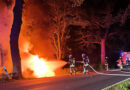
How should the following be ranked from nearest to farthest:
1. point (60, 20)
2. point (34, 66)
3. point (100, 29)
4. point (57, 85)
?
point (57, 85) → point (34, 66) → point (60, 20) → point (100, 29)

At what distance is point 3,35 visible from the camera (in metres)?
16.7

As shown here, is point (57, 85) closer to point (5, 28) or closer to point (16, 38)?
point (16, 38)

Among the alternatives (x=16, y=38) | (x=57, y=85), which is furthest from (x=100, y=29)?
(x=57, y=85)

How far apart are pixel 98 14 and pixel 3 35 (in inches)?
438

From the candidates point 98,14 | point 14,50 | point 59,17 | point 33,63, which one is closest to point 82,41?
point 98,14

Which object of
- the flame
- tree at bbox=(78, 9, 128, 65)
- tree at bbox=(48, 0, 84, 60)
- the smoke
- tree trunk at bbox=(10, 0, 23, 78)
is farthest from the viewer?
tree at bbox=(78, 9, 128, 65)

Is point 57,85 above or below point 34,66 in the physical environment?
below

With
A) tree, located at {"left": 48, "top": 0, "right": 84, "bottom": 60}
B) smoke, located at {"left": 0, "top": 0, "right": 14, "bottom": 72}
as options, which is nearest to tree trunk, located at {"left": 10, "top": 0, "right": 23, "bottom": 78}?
smoke, located at {"left": 0, "top": 0, "right": 14, "bottom": 72}

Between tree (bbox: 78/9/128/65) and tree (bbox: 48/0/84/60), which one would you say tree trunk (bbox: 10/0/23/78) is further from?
tree (bbox: 78/9/128/65)

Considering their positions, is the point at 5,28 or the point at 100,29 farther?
the point at 100,29

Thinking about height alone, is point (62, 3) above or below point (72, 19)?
above

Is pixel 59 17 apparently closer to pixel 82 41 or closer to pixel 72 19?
pixel 72 19

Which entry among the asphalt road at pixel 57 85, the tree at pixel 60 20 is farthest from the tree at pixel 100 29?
the asphalt road at pixel 57 85

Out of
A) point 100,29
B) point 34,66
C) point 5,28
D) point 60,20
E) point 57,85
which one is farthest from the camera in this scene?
point 100,29
